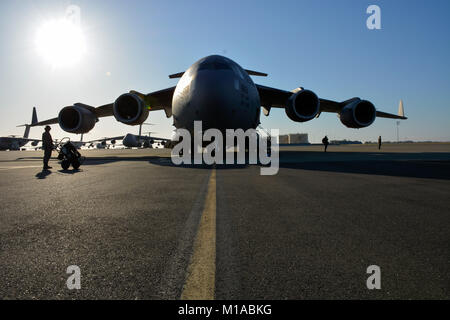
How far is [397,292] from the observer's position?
133 centimetres

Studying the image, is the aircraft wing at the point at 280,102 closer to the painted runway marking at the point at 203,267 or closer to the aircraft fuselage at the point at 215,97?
the aircraft fuselage at the point at 215,97

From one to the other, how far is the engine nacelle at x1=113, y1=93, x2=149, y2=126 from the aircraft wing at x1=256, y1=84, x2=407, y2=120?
6.75m

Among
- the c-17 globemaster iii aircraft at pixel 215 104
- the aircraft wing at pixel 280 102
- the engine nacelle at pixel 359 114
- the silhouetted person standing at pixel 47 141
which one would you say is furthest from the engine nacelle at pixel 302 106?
the silhouetted person standing at pixel 47 141

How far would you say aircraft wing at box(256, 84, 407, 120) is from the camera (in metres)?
15.8

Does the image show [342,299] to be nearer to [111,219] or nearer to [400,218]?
[400,218]

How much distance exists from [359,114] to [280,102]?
4.81 meters

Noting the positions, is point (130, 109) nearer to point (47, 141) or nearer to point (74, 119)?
point (74, 119)

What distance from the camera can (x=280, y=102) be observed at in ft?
57.8

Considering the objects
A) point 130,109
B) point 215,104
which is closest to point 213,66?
point 215,104

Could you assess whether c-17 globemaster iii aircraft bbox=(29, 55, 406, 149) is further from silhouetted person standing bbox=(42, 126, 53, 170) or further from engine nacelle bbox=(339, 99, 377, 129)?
silhouetted person standing bbox=(42, 126, 53, 170)

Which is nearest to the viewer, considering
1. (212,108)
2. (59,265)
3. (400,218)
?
(59,265)

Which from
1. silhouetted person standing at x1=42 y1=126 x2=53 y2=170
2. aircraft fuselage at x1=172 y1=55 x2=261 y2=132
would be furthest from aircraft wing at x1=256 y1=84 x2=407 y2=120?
silhouetted person standing at x1=42 y1=126 x2=53 y2=170
